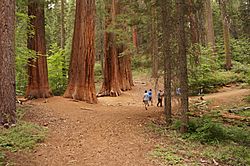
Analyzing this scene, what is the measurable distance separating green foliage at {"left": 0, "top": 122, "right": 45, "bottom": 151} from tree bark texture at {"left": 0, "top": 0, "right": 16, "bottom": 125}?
1.39ft

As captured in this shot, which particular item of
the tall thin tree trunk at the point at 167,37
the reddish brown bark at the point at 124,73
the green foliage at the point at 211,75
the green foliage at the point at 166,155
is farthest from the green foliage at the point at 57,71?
the green foliage at the point at 166,155

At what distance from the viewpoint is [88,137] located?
8805 mm

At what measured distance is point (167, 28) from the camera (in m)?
10.5

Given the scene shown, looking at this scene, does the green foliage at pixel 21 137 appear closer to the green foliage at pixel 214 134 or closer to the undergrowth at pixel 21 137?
the undergrowth at pixel 21 137

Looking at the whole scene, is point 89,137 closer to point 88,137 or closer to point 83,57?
point 88,137

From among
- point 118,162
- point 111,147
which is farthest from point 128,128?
point 118,162

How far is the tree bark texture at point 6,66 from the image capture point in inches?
331

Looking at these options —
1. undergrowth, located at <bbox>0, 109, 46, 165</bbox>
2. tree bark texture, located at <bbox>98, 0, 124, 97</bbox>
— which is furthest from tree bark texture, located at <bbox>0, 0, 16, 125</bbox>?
tree bark texture, located at <bbox>98, 0, 124, 97</bbox>

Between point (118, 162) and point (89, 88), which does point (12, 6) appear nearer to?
point (118, 162)

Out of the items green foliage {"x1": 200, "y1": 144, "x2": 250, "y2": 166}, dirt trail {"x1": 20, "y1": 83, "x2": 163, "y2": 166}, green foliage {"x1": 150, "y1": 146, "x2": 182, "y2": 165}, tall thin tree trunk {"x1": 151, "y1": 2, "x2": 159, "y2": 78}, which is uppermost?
tall thin tree trunk {"x1": 151, "y1": 2, "x2": 159, "y2": 78}

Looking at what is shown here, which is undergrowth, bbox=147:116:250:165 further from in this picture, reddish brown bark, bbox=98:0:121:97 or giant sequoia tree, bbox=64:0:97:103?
reddish brown bark, bbox=98:0:121:97

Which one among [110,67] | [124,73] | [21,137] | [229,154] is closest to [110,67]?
[110,67]

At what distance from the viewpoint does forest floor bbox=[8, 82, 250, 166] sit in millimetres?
6832

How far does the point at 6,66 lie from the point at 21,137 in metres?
1.99
